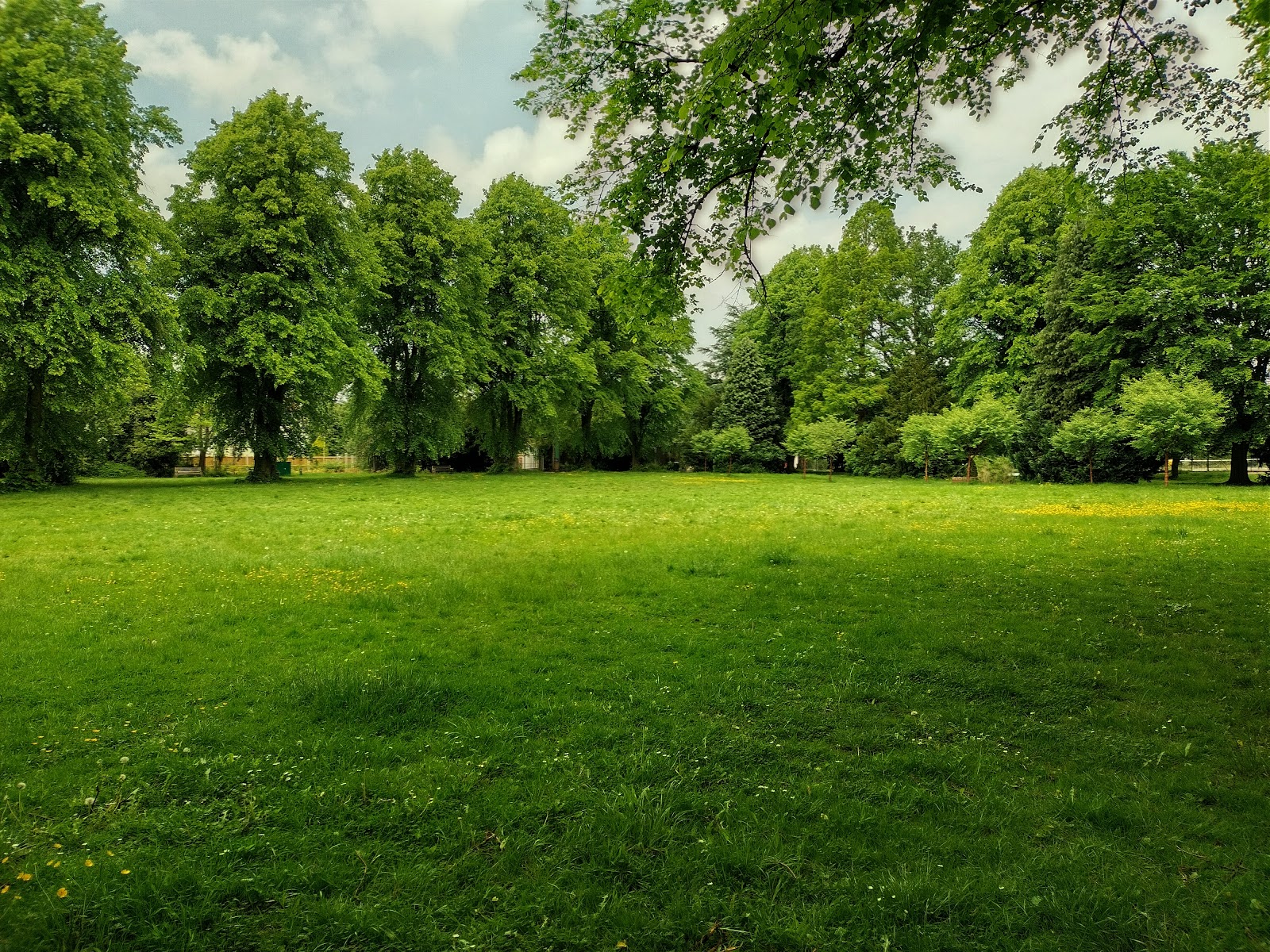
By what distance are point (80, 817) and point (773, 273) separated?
56887mm

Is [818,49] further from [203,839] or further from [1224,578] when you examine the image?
[1224,578]

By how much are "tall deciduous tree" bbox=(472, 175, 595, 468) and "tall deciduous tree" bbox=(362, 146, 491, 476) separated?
2.70 meters

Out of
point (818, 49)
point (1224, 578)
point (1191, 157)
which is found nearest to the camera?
point (818, 49)

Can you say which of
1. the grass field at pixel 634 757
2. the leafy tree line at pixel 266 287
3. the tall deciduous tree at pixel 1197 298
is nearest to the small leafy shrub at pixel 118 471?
the leafy tree line at pixel 266 287

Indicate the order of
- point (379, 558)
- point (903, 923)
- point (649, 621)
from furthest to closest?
point (379, 558) → point (649, 621) → point (903, 923)

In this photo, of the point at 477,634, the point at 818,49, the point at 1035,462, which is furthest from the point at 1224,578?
the point at 1035,462

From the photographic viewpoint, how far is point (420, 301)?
122 ft

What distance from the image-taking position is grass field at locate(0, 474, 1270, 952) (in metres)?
3.14

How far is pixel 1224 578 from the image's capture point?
9820 mm

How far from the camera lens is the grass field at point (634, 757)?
3.14 meters

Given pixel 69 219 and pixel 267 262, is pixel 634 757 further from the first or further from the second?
pixel 267 262

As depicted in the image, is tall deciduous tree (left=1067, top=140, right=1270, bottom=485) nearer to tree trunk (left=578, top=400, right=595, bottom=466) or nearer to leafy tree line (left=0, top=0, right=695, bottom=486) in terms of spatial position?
leafy tree line (left=0, top=0, right=695, bottom=486)

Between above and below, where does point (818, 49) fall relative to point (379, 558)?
above

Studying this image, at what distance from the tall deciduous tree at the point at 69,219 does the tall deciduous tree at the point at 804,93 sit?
72.1 feet
